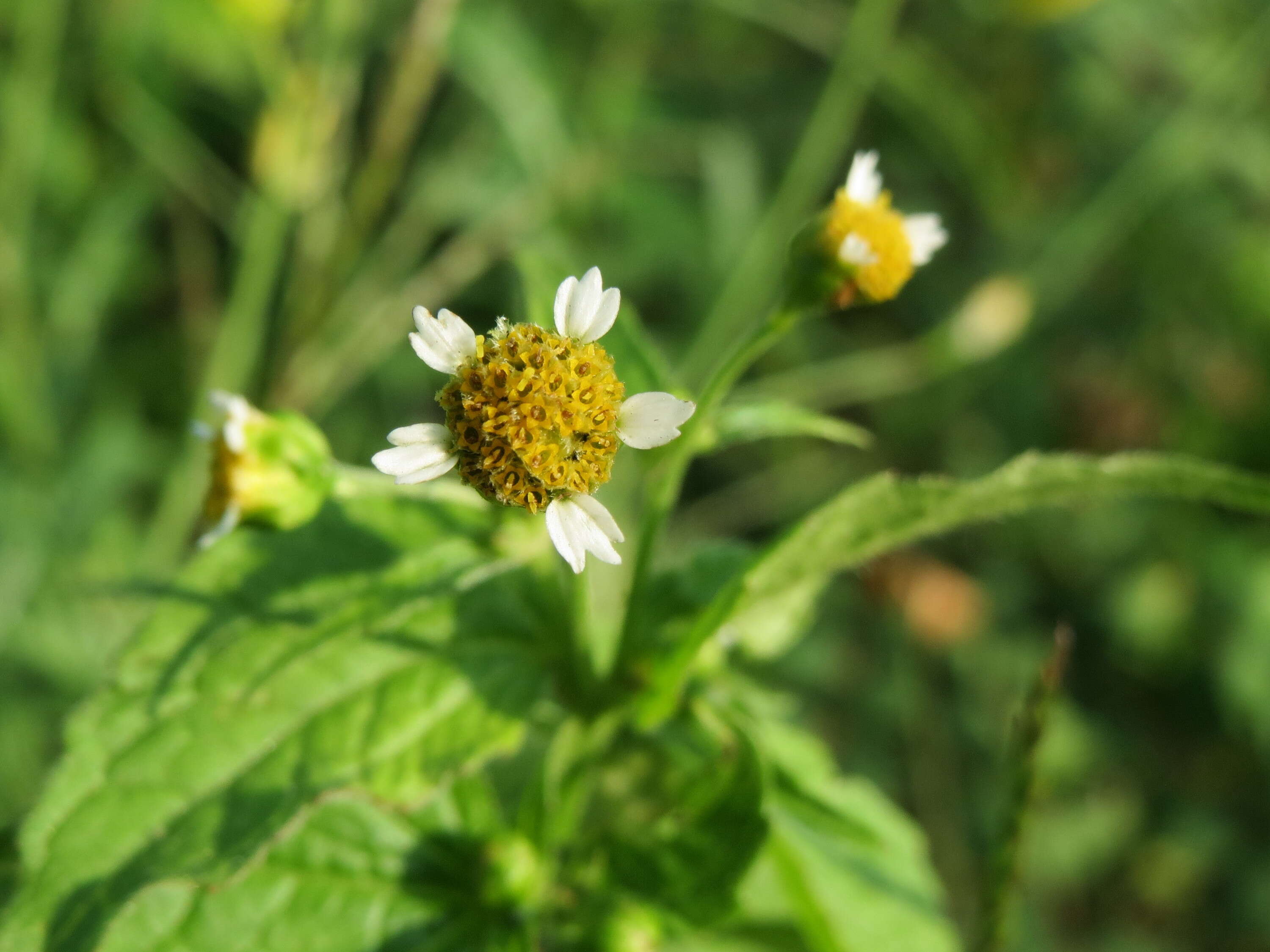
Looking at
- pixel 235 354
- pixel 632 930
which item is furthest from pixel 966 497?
pixel 235 354

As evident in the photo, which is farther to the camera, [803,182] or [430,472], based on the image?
[803,182]

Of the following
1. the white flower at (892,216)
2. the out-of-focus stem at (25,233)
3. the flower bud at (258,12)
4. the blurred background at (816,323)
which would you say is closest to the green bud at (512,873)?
the white flower at (892,216)

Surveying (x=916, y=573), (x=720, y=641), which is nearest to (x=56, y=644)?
(x=720, y=641)

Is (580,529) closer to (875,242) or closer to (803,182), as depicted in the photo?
(875,242)

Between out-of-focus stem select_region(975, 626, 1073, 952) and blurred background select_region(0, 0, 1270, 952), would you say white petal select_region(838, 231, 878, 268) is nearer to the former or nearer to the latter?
out-of-focus stem select_region(975, 626, 1073, 952)

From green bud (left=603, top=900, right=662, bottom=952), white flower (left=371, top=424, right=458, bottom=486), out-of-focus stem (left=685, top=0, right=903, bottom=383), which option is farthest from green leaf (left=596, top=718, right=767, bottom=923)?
out-of-focus stem (left=685, top=0, right=903, bottom=383)
